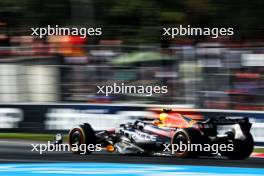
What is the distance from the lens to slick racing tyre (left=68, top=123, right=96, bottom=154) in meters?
3.03

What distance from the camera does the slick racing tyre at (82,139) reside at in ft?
9.95

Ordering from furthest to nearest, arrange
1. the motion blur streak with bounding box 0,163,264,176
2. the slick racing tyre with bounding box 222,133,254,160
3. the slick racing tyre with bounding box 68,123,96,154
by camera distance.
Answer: the slick racing tyre with bounding box 68,123,96,154
the slick racing tyre with bounding box 222,133,254,160
the motion blur streak with bounding box 0,163,264,176

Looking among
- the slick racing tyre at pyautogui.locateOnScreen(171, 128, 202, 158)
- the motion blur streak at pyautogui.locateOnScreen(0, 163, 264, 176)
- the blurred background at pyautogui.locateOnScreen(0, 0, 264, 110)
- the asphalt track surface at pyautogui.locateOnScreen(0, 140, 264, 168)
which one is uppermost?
the blurred background at pyautogui.locateOnScreen(0, 0, 264, 110)

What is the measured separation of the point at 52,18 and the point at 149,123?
2920mm

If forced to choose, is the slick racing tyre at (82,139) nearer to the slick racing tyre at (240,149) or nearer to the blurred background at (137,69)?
the blurred background at (137,69)

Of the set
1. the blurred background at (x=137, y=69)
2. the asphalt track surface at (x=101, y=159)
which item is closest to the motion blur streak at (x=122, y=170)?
the asphalt track surface at (x=101, y=159)

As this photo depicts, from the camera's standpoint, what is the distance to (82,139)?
10.00 ft

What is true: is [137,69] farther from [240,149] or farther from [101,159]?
[240,149]

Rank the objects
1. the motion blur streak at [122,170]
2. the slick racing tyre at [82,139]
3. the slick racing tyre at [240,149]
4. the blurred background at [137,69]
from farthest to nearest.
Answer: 1. the blurred background at [137,69]
2. the slick racing tyre at [82,139]
3. the slick racing tyre at [240,149]
4. the motion blur streak at [122,170]

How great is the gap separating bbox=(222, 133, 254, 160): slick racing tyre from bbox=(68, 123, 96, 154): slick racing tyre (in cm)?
65

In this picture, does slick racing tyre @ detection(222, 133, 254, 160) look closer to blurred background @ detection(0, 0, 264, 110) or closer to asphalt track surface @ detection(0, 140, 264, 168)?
asphalt track surface @ detection(0, 140, 264, 168)

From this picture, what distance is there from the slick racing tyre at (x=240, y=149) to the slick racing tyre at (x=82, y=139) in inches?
25.5

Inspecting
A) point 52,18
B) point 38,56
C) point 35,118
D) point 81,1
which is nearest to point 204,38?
point 38,56

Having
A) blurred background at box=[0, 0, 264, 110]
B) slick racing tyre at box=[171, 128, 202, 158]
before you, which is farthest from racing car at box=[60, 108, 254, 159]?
blurred background at box=[0, 0, 264, 110]
